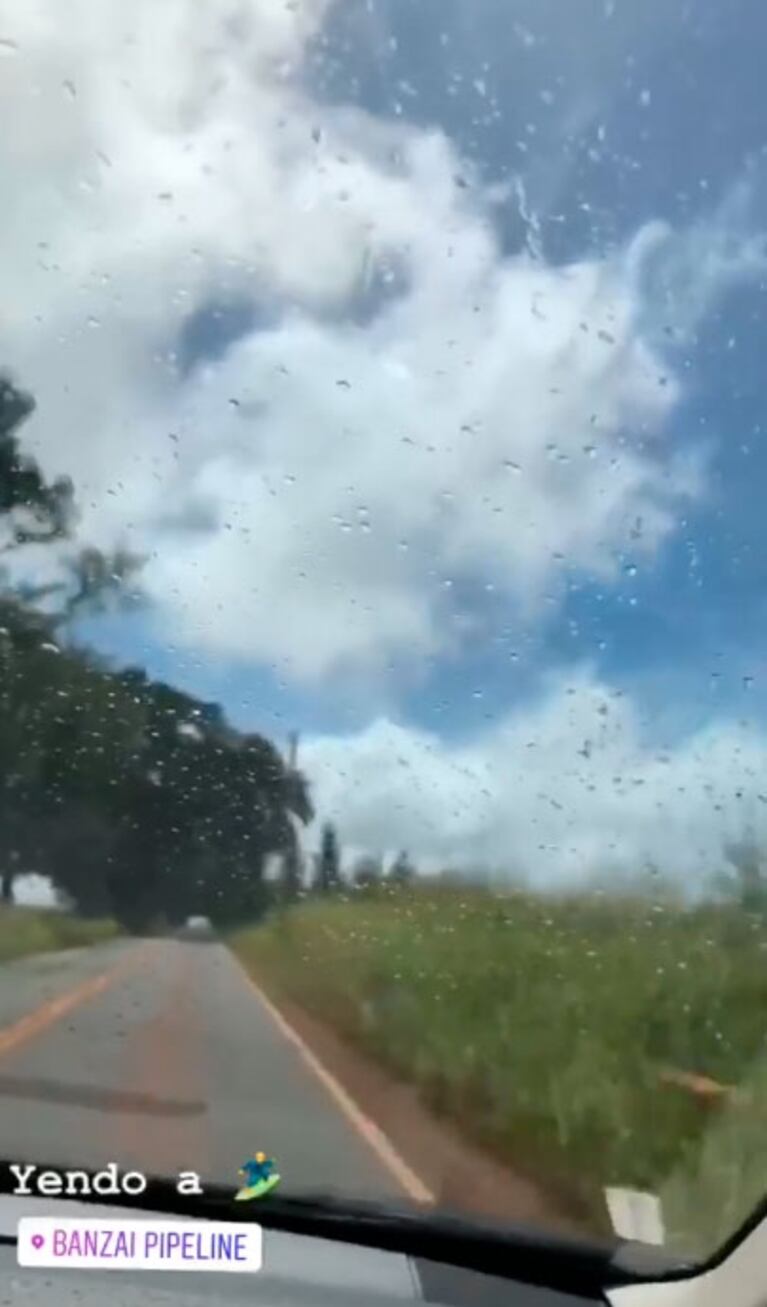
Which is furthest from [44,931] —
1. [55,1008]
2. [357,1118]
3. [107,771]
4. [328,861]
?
[357,1118]

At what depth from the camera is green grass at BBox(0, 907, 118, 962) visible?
5.21m

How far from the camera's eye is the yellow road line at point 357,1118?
463 cm

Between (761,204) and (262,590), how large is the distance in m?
1.71

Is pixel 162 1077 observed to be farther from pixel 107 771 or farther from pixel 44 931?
pixel 107 771

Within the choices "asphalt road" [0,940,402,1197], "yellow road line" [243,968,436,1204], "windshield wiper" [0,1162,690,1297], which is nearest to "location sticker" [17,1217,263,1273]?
"windshield wiper" [0,1162,690,1297]

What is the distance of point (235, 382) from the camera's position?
16.5 feet

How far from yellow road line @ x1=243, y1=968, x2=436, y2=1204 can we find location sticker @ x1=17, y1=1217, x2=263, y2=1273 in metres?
0.41

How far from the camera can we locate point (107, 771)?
17.3 feet

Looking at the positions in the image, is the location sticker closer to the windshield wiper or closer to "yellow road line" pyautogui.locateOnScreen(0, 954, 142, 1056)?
the windshield wiper

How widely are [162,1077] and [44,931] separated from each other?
0.61 m

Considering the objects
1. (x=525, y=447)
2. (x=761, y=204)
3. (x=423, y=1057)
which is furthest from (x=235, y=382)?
(x=423, y=1057)

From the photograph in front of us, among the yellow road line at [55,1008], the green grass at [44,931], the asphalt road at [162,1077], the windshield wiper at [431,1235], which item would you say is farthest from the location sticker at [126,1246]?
the green grass at [44,931]

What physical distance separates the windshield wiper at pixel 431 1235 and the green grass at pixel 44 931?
0.75m

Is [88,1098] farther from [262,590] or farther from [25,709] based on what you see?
[262,590]
